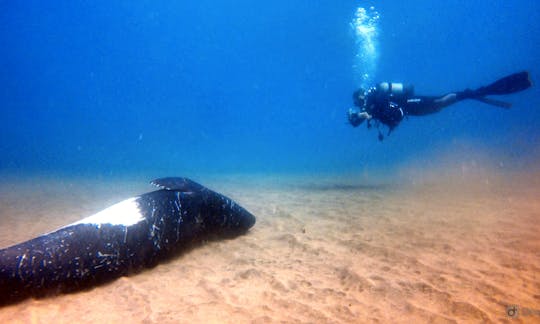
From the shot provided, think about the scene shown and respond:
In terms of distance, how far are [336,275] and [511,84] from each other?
38.9ft

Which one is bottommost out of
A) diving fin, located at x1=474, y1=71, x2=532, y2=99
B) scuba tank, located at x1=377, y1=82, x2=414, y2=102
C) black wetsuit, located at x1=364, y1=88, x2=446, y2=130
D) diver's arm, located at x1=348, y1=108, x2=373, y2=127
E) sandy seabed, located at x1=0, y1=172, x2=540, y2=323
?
sandy seabed, located at x1=0, y1=172, x2=540, y2=323

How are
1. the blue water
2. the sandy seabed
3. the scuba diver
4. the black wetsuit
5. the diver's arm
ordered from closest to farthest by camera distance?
the sandy seabed, the diver's arm, the black wetsuit, the scuba diver, the blue water

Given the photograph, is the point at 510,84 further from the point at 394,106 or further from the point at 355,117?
the point at 355,117

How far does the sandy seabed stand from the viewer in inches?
108

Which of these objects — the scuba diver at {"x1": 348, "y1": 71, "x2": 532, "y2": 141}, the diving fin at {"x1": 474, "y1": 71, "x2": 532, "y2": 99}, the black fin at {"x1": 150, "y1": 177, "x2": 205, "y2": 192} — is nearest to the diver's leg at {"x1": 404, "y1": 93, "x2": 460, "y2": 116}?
the scuba diver at {"x1": 348, "y1": 71, "x2": 532, "y2": 141}

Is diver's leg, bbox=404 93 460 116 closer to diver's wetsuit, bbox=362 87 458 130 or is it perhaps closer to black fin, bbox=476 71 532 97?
diver's wetsuit, bbox=362 87 458 130

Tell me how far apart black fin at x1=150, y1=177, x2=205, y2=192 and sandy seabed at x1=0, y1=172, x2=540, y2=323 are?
1.02 m

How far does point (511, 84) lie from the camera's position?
420 inches

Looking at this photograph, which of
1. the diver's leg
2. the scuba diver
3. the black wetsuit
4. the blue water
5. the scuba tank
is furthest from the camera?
the blue water

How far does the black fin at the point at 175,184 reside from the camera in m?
4.42

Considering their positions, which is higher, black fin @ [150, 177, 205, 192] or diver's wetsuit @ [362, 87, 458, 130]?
diver's wetsuit @ [362, 87, 458, 130]

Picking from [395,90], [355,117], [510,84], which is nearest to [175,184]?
[355,117]

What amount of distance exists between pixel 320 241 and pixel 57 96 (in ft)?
484

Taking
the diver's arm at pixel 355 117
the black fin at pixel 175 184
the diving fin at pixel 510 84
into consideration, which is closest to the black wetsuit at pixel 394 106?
the diver's arm at pixel 355 117
